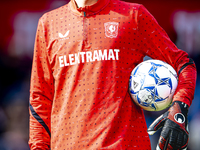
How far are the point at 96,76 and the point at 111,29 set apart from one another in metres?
0.30

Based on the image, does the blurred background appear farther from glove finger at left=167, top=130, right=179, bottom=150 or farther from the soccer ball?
glove finger at left=167, top=130, right=179, bottom=150

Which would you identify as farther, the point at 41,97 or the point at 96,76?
the point at 41,97

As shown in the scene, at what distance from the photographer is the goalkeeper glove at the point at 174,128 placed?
67.4 inches

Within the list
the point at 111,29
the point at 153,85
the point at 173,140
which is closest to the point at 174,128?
the point at 173,140

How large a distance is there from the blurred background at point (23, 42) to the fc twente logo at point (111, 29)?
3455 mm

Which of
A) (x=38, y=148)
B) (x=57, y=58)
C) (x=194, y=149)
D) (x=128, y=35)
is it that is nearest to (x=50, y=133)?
(x=38, y=148)

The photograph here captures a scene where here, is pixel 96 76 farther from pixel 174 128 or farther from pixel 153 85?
pixel 174 128

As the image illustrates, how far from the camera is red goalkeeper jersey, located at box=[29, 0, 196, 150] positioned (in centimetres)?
182

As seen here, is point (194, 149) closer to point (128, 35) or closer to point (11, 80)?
point (11, 80)

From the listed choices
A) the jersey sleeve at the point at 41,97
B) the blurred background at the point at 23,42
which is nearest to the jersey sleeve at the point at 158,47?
the jersey sleeve at the point at 41,97

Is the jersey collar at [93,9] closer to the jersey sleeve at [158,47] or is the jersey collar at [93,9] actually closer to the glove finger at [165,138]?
the jersey sleeve at [158,47]

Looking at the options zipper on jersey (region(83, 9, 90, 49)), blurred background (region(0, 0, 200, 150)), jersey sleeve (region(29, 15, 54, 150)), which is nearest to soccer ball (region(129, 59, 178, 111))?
zipper on jersey (region(83, 9, 90, 49))

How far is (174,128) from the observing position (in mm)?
1734

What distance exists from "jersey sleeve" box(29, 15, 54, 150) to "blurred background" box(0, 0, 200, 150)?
129 inches
